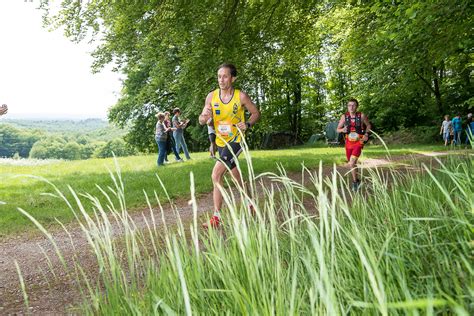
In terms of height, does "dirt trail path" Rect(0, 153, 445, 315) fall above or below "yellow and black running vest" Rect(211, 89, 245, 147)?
below

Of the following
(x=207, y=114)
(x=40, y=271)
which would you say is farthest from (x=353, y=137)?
(x=40, y=271)

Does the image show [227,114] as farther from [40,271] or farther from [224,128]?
[40,271]

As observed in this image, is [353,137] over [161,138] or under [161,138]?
under

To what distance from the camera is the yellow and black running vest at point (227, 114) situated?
5.99 m

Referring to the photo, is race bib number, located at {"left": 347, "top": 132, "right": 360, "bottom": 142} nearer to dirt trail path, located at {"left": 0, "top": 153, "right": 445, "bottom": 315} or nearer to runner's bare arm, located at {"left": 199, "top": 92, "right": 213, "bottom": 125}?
dirt trail path, located at {"left": 0, "top": 153, "right": 445, "bottom": 315}

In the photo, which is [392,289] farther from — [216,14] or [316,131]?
[316,131]

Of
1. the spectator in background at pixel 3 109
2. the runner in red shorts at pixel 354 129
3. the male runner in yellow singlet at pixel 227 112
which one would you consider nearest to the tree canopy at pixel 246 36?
the runner in red shorts at pixel 354 129

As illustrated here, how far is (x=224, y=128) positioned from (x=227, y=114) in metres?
0.22

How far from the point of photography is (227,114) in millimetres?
6027

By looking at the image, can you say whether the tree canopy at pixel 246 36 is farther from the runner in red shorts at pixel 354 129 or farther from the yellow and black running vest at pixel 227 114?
the yellow and black running vest at pixel 227 114

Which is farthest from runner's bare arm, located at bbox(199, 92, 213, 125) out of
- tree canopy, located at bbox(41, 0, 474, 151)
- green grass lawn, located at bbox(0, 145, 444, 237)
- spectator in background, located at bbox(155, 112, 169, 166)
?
spectator in background, located at bbox(155, 112, 169, 166)

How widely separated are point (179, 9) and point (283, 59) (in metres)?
5.99

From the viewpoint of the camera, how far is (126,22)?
9.76 m

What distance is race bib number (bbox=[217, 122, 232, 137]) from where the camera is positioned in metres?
5.98
